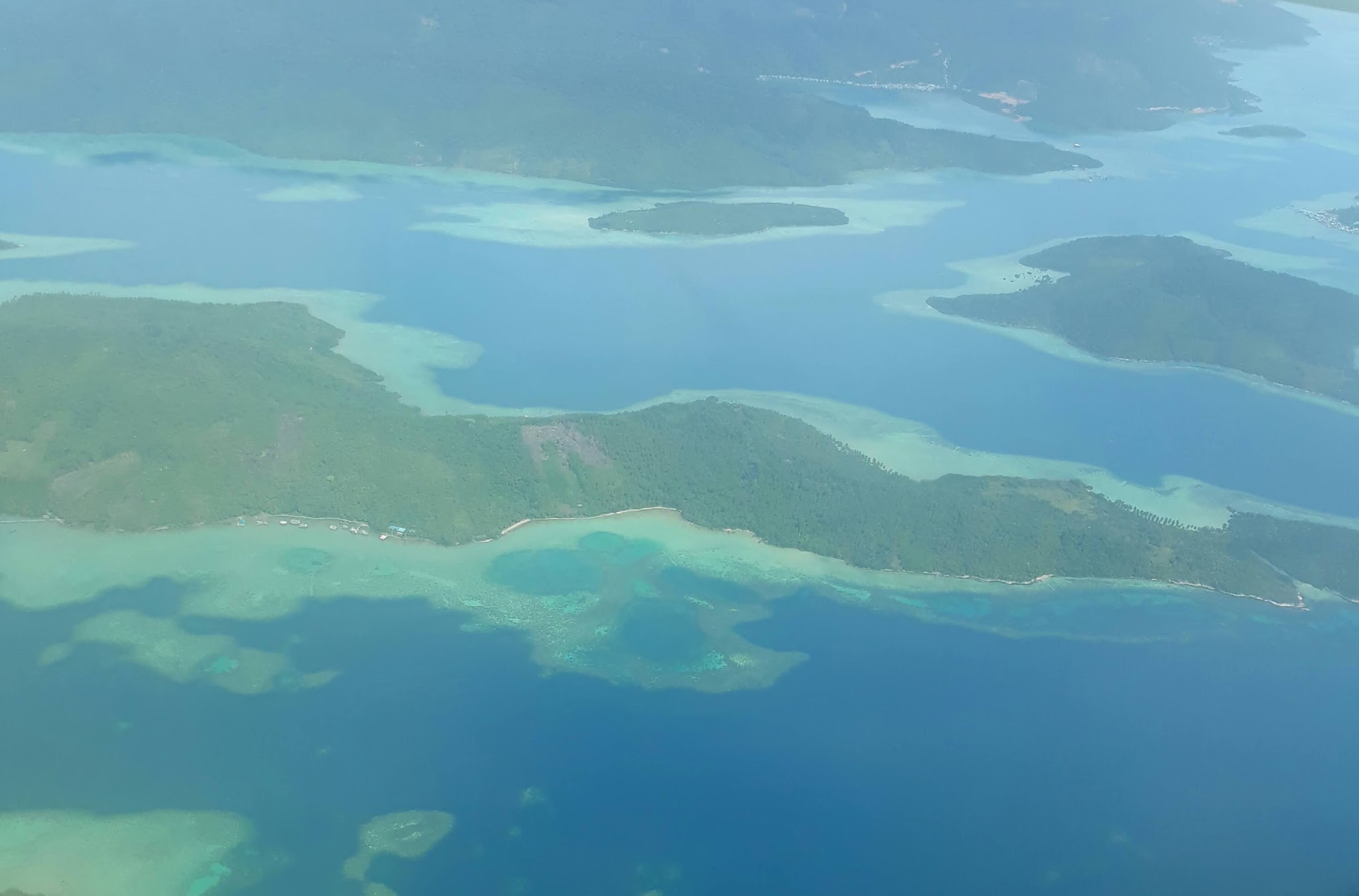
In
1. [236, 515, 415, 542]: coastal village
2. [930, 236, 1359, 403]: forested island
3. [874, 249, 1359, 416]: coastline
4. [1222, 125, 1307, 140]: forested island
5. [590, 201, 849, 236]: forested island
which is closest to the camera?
[236, 515, 415, 542]: coastal village

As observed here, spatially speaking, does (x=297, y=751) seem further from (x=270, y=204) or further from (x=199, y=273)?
(x=270, y=204)

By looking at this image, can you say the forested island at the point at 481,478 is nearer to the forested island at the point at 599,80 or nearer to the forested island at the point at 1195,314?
the forested island at the point at 1195,314


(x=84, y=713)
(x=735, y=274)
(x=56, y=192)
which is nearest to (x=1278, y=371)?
(x=735, y=274)

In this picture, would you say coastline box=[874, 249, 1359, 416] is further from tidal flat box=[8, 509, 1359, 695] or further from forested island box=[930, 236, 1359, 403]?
tidal flat box=[8, 509, 1359, 695]

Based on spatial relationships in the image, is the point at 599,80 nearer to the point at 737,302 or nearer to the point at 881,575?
the point at 737,302

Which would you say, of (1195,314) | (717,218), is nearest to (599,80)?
(717,218)

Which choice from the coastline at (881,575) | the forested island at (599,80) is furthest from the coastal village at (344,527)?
the forested island at (599,80)

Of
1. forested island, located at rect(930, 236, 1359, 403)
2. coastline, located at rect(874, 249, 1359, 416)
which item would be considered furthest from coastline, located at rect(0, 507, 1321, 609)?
forested island, located at rect(930, 236, 1359, 403)

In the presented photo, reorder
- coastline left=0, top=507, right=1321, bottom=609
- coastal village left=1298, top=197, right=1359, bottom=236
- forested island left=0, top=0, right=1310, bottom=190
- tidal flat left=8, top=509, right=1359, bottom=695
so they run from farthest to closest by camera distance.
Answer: forested island left=0, top=0, right=1310, bottom=190
coastal village left=1298, top=197, right=1359, bottom=236
coastline left=0, top=507, right=1321, bottom=609
tidal flat left=8, top=509, right=1359, bottom=695
